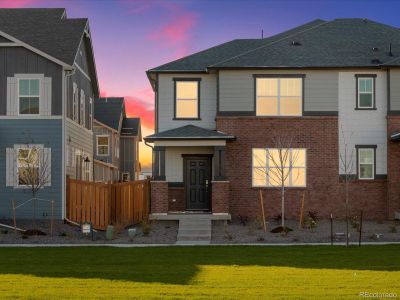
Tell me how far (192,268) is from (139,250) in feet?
16.0

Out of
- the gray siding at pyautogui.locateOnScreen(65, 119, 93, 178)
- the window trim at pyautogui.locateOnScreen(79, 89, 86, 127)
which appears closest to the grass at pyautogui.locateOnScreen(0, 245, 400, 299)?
the gray siding at pyautogui.locateOnScreen(65, 119, 93, 178)

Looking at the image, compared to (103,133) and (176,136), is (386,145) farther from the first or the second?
(103,133)

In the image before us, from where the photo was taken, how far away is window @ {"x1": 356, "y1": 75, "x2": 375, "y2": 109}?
31.0 metres

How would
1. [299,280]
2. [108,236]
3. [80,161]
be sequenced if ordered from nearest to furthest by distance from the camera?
[299,280]
[108,236]
[80,161]

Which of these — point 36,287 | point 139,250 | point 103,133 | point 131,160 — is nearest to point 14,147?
point 139,250

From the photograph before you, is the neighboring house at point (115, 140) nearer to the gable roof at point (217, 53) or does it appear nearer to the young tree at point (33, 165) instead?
Answer: the gable roof at point (217, 53)

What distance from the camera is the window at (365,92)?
31.0 metres

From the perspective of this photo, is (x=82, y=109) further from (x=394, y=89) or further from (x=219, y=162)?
(x=394, y=89)

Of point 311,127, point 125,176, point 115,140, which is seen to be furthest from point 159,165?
point 125,176

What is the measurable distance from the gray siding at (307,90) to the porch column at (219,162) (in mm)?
1819

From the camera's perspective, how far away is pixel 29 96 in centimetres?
2920

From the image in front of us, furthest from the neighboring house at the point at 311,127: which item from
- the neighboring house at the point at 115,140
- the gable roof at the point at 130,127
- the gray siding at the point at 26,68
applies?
the gable roof at the point at 130,127

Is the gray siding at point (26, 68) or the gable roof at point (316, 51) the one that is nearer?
the gray siding at point (26, 68)

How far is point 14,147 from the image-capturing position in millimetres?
29109
